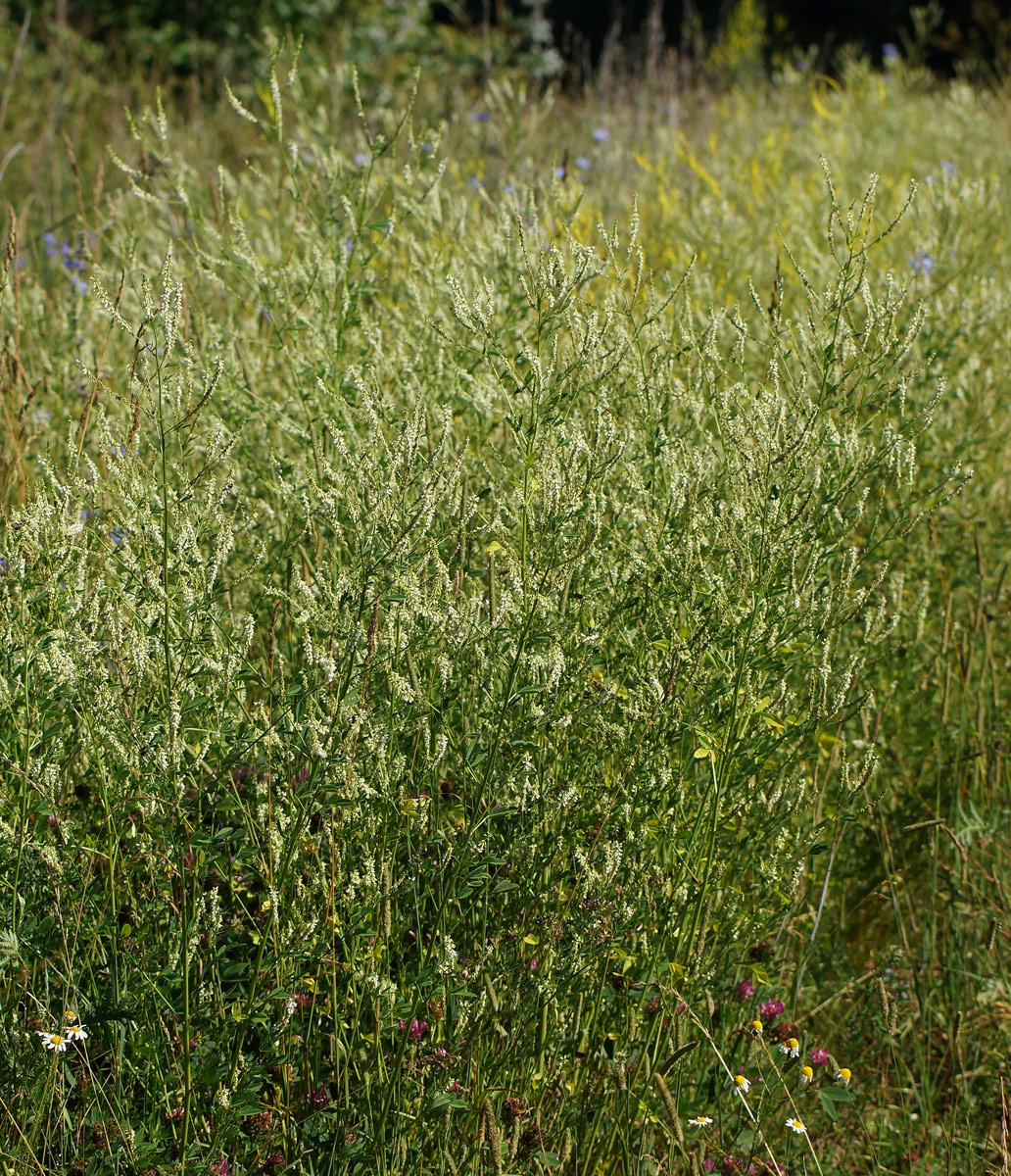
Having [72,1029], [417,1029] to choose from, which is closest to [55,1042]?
[72,1029]

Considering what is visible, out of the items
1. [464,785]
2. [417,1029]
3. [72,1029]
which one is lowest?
[417,1029]

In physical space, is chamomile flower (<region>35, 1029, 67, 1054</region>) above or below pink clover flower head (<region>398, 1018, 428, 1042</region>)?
above

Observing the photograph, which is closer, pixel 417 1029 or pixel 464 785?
pixel 464 785

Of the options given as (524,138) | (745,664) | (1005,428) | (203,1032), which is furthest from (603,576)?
(524,138)

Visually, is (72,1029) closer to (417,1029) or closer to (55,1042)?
(55,1042)

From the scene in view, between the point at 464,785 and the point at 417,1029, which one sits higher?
the point at 464,785

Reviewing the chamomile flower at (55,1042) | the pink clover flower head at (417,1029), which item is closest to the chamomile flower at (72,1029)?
the chamomile flower at (55,1042)

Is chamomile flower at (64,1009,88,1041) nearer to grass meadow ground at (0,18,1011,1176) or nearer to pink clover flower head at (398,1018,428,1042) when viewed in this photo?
grass meadow ground at (0,18,1011,1176)

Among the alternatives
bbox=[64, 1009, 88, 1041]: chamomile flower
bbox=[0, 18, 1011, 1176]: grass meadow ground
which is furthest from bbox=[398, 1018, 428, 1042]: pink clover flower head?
bbox=[64, 1009, 88, 1041]: chamomile flower

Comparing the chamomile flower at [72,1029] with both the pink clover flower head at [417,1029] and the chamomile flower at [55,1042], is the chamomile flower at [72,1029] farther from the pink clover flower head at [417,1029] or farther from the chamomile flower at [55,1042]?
the pink clover flower head at [417,1029]

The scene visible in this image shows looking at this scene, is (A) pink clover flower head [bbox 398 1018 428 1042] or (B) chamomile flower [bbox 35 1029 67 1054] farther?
(A) pink clover flower head [bbox 398 1018 428 1042]

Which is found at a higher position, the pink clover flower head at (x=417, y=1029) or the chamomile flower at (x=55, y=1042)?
the chamomile flower at (x=55, y=1042)

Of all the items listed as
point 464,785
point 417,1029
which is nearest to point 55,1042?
point 417,1029

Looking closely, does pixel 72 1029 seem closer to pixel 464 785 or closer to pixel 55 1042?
pixel 55 1042
